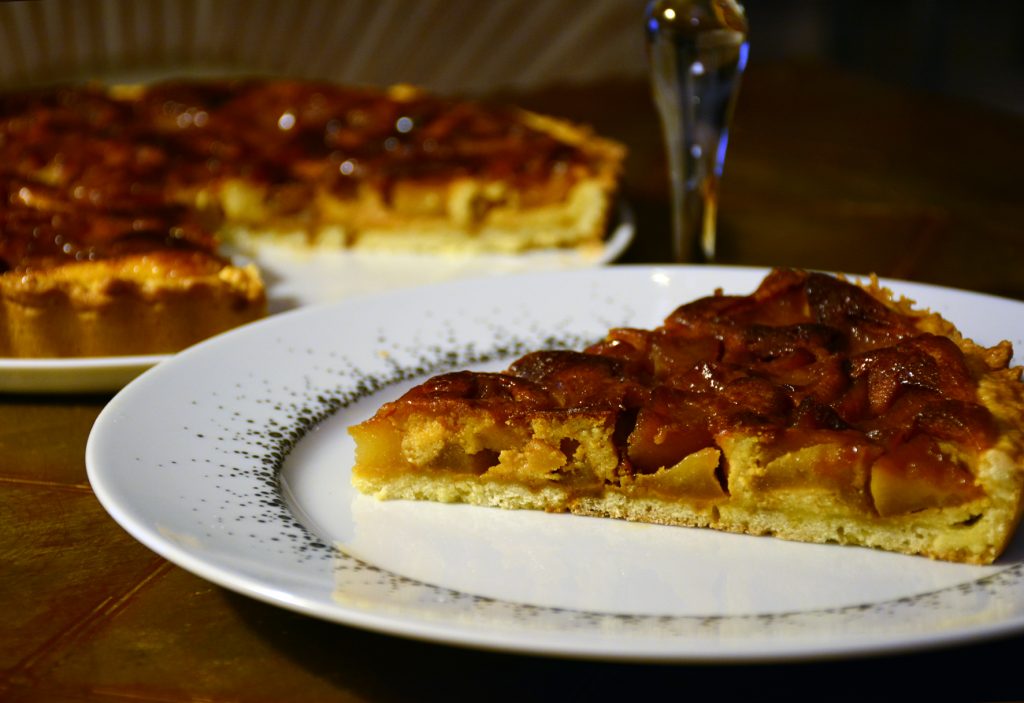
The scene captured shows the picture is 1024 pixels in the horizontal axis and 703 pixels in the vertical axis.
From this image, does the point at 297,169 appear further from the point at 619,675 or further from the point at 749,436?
the point at 619,675

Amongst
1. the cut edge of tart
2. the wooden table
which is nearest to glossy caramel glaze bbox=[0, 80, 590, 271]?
the wooden table

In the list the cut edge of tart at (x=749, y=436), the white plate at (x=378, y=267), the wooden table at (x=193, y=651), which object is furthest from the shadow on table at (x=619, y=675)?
the white plate at (x=378, y=267)

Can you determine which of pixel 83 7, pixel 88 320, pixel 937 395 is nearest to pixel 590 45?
pixel 83 7

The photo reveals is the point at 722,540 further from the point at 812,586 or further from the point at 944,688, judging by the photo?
the point at 944,688

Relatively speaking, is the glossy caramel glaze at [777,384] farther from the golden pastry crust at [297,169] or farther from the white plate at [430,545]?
the golden pastry crust at [297,169]

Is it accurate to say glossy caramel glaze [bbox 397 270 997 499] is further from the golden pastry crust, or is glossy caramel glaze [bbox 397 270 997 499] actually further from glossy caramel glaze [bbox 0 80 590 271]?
glossy caramel glaze [bbox 0 80 590 271]
